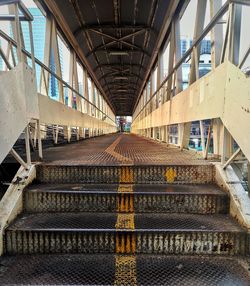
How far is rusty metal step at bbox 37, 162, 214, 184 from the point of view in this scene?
2.70 m

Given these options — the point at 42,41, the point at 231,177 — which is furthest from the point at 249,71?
the point at 42,41

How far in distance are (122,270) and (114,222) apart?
448mm

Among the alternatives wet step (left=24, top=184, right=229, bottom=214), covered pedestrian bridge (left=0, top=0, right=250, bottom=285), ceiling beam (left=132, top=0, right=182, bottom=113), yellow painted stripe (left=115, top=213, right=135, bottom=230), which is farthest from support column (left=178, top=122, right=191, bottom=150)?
ceiling beam (left=132, top=0, right=182, bottom=113)

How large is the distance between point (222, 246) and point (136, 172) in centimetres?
113

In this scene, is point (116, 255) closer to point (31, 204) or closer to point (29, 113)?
point (31, 204)

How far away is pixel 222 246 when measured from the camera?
1904 mm

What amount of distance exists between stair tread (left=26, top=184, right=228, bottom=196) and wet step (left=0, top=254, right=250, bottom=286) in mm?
603

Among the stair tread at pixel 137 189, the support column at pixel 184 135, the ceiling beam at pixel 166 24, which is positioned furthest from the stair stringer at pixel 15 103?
the ceiling beam at pixel 166 24

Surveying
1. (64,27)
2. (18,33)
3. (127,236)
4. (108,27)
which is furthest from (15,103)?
(108,27)

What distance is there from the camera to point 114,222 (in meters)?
2.09

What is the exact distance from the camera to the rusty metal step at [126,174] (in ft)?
Result: 8.87

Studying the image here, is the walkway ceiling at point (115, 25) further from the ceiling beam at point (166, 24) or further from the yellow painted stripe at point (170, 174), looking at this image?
the yellow painted stripe at point (170, 174)

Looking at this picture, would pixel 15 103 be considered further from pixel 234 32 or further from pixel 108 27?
pixel 108 27

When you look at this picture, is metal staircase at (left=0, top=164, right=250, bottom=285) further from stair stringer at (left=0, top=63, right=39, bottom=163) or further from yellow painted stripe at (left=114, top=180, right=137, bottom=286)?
stair stringer at (left=0, top=63, right=39, bottom=163)
